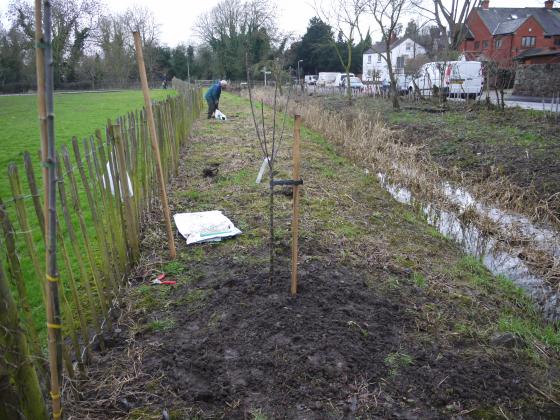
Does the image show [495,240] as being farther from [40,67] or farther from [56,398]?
[40,67]

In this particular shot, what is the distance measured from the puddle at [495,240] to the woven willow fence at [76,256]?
3.63 meters

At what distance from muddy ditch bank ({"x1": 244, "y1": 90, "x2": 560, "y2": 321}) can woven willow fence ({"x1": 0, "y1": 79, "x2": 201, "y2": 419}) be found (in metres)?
3.66

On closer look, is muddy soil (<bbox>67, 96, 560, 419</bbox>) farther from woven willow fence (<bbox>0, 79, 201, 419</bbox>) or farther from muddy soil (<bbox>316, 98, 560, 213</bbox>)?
muddy soil (<bbox>316, 98, 560, 213</bbox>)

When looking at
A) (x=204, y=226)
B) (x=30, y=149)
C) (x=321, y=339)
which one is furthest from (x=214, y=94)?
(x=321, y=339)

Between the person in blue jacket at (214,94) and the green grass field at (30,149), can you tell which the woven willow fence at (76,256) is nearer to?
the green grass field at (30,149)

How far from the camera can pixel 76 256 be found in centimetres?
248

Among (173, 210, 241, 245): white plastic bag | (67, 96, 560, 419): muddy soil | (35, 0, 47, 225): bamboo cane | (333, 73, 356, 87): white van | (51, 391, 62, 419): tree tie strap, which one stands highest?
(333, 73, 356, 87): white van

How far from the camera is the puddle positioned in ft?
13.8

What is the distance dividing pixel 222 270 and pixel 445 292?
187cm

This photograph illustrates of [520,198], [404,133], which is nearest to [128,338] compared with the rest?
[520,198]

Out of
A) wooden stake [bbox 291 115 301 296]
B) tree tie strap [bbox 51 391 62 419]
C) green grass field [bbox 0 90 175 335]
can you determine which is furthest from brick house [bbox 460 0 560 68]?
tree tie strap [bbox 51 391 62 419]

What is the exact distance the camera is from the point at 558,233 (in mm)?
5344

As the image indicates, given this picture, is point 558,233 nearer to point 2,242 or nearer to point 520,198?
point 520,198

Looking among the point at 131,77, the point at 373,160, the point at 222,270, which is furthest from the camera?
the point at 131,77
